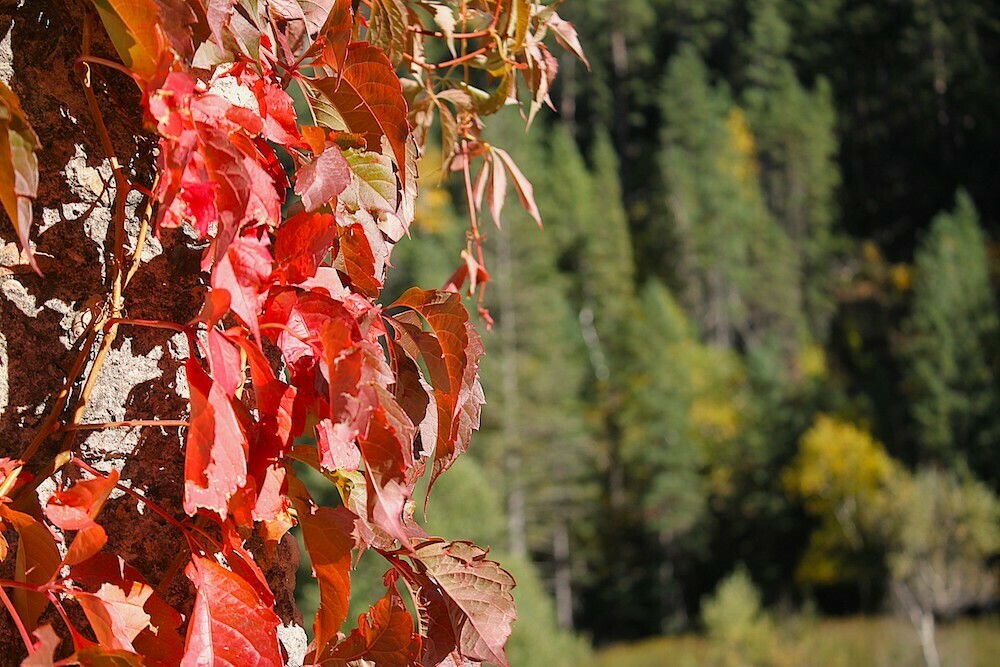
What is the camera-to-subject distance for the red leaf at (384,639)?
0.52 meters

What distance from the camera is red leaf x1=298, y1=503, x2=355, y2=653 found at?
491mm

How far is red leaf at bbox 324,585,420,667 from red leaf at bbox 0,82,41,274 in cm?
26

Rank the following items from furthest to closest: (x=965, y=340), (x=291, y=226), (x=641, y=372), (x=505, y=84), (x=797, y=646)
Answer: (x=641, y=372), (x=965, y=340), (x=797, y=646), (x=505, y=84), (x=291, y=226)

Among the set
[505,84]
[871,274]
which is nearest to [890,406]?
[871,274]

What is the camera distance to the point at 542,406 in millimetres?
18203

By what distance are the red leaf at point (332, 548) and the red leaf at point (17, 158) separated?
7.7 inches

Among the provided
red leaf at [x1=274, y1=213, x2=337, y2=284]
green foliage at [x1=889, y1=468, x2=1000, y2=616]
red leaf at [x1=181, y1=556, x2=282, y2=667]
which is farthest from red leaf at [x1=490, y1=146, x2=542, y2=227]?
green foliage at [x1=889, y1=468, x2=1000, y2=616]

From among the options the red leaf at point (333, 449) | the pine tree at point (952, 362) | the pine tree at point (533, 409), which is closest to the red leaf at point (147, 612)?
the red leaf at point (333, 449)

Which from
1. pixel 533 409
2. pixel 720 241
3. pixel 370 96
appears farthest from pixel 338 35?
pixel 720 241

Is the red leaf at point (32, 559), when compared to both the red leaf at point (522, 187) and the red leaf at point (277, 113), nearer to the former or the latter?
the red leaf at point (277, 113)

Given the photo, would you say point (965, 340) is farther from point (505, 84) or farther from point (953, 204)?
point (505, 84)

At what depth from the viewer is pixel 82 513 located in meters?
0.42

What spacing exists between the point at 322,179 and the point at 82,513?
186 mm

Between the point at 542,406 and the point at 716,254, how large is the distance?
781 centimetres
